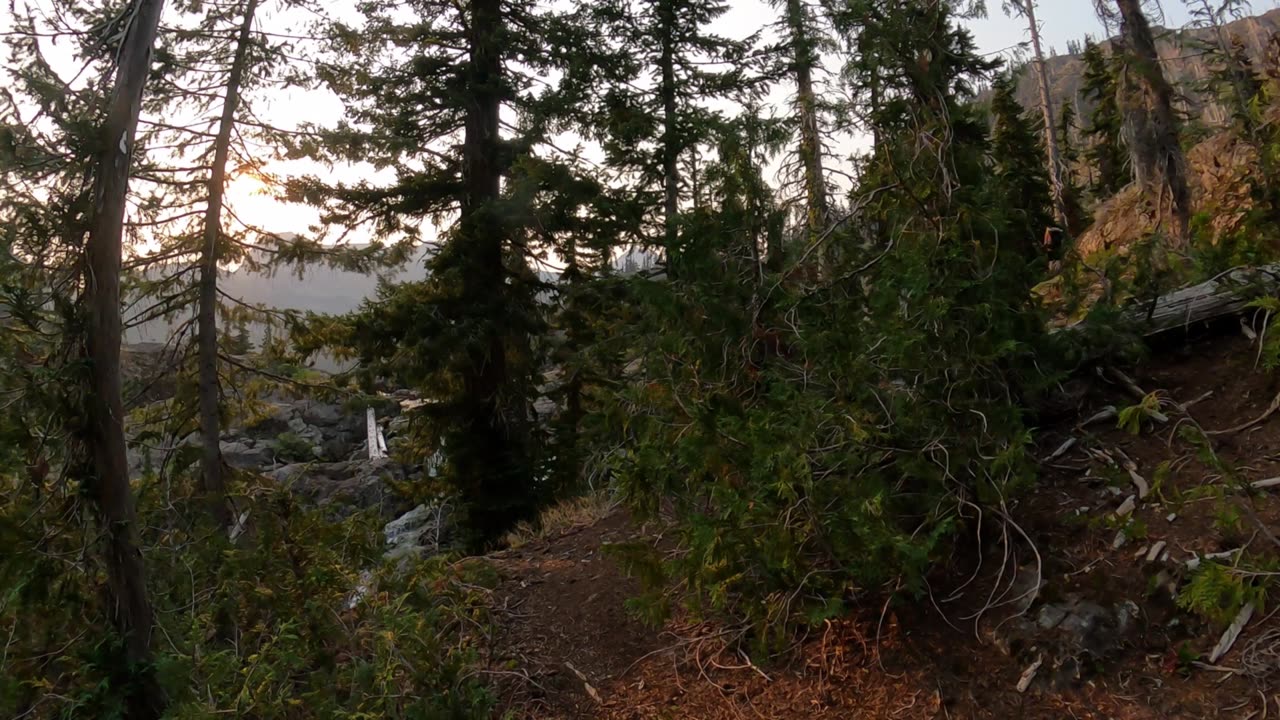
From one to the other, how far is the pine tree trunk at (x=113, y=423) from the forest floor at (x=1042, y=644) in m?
2.09

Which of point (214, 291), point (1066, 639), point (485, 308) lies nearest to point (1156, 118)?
point (1066, 639)

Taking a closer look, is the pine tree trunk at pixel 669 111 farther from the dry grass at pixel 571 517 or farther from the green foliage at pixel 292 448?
the green foliage at pixel 292 448

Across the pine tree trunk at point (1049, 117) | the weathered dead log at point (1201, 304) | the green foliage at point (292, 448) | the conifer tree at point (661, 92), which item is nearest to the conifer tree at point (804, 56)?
the conifer tree at point (661, 92)

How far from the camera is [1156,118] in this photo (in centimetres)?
935

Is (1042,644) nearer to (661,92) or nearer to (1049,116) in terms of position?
(661,92)

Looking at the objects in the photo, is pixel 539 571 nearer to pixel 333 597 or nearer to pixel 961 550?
pixel 333 597

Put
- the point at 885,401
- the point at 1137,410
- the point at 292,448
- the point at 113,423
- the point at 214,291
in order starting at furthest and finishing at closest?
the point at 292,448 < the point at 214,291 < the point at 113,423 < the point at 885,401 < the point at 1137,410

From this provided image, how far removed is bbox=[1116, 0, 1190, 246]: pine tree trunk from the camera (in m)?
9.04

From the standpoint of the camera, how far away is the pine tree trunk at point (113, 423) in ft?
13.8

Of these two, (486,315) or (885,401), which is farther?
(486,315)

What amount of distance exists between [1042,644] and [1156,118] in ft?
28.8

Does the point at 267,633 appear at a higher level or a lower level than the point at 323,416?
lower

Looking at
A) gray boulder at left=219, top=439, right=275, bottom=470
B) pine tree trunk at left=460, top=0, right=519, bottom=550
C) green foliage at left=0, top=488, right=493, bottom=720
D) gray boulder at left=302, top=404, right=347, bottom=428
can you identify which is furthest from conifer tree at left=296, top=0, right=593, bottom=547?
gray boulder at left=302, top=404, right=347, bottom=428

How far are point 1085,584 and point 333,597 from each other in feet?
14.6
